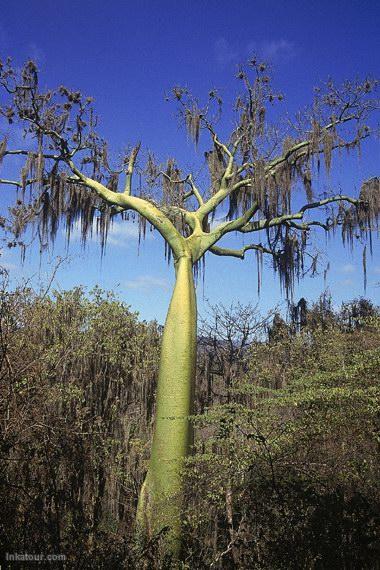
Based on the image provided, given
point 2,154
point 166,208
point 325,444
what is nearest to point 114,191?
point 166,208

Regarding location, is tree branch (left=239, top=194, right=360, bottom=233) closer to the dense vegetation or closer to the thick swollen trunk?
the thick swollen trunk

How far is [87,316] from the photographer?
46.5ft

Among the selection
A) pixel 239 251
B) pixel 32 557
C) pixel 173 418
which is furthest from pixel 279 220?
pixel 32 557

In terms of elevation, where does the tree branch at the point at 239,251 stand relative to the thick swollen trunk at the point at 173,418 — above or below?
above

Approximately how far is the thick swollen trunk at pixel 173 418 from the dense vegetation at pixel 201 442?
0.31 metres

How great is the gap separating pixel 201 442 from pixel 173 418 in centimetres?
116

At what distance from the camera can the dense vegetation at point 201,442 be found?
4.50 metres

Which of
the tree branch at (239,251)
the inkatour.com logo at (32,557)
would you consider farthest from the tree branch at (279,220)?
the inkatour.com logo at (32,557)

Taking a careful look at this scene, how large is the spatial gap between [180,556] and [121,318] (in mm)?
8083

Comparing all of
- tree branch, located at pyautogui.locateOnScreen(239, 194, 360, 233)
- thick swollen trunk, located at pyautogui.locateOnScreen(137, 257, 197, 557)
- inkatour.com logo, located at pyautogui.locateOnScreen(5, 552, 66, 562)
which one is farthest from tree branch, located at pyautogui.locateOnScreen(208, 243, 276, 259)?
inkatour.com logo, located at pyautogui.locateOnScreen(5, 552, 66, 562)

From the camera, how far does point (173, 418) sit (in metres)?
8.62

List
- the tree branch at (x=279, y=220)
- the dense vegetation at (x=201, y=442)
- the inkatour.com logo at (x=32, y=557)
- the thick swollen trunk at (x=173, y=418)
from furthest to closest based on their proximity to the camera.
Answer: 1. the tree branch at (x=279, y=220)
2. the thick swollen trunk at (x=173, y=418)
3. the dense vegetation at (x=201, y=442)
4. the inkatour.com logo at (x=32, y=557)

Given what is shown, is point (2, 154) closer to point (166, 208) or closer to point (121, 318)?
point (166, 208)

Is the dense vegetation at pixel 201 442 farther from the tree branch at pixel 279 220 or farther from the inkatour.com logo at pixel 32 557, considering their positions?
the tree branch at pixel 279 220
